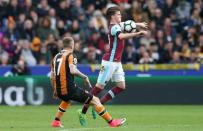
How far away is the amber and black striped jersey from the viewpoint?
46.2 ft

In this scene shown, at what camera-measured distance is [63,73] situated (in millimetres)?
14117

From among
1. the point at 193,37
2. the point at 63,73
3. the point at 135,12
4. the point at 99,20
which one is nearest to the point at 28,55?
the point at 99,20

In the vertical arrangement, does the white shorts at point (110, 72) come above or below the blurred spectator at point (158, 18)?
above

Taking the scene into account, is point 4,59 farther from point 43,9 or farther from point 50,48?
point 43,9

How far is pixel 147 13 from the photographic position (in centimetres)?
2670

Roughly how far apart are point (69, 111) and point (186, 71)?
6.04 metres

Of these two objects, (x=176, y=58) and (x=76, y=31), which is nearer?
(x=176, y=58)

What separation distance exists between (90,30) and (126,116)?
27.9ft

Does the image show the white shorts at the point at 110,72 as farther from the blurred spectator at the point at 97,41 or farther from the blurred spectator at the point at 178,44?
the blurred spectator at the point at 178,44

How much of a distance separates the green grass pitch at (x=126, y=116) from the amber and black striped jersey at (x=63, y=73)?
2.33 feet

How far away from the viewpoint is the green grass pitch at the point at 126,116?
13952mm

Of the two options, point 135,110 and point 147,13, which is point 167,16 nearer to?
point 147,13

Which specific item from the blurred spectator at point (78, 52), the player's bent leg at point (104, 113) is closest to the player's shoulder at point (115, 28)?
the player's bent leg at point (104, 113)

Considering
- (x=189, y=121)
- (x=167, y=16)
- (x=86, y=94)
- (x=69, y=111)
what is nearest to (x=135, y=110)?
(x=69, y=111)
